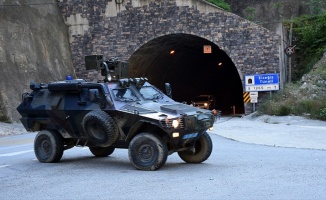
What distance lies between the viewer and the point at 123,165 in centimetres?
1234

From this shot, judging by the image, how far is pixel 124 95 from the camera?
12.3 m

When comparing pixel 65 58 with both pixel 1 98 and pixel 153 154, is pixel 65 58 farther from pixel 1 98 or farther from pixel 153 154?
pixel 153 154

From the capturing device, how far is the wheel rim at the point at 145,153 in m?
11.3

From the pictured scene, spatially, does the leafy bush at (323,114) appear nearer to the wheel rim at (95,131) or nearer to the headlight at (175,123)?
the headlight at (175,123)

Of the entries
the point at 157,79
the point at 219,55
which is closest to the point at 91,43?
the point at 157,79

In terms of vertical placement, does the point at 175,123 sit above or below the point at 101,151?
above

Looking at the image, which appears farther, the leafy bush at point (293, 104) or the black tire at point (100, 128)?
the leafy bush at point (293, 104)

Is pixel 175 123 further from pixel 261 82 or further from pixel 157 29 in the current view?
pixel 157 29

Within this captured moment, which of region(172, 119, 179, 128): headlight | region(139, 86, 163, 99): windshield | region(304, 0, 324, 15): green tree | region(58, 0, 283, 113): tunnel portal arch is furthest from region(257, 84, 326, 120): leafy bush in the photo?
region(172, 119, 179, 128): headlight

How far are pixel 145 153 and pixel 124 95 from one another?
169 centimetres

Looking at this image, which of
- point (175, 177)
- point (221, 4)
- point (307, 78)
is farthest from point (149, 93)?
point (221, 4)

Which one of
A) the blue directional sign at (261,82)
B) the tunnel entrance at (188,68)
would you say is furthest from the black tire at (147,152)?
the tunnel entrance at (188,68)

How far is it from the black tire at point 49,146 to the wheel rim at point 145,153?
262cm

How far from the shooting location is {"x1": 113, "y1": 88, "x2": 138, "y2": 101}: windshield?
12164 millimetres
